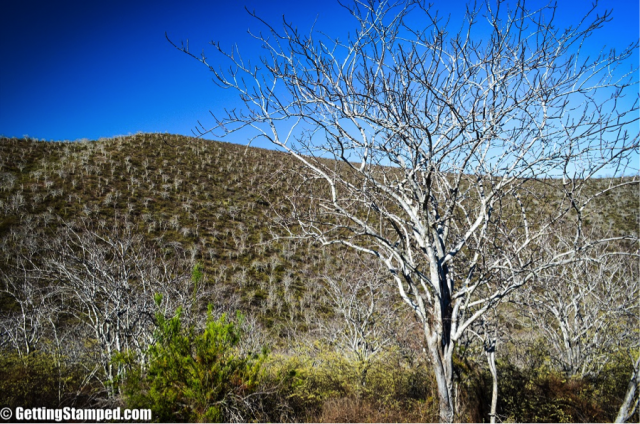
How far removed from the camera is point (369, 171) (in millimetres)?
4594

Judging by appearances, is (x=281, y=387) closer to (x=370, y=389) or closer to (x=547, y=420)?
(x=370, y=389)

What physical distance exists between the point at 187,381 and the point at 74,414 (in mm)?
2015

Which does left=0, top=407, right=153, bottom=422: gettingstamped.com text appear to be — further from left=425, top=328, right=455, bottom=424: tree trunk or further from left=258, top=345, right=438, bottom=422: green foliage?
left=425, top=328, right=455, bottom=424: tree trunk

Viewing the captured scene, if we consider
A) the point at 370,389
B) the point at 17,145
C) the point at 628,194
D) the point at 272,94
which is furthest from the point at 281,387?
the point at 628,194

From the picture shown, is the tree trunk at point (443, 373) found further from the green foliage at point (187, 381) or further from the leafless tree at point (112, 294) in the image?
the leafless tree at point (112, 294)

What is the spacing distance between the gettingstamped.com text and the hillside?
8.88ft

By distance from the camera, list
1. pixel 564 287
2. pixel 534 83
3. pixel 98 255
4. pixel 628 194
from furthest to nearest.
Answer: pixel 628 194 < pixel 564 287 < pixel 98 255 < pixel 534 83

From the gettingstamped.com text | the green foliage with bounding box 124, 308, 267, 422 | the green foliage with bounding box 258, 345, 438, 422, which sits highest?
the green foliage with bounding box 124, 308, 267, 422

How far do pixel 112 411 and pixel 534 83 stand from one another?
664 cm

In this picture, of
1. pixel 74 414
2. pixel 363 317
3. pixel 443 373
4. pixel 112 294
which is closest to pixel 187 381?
pixel 74 414

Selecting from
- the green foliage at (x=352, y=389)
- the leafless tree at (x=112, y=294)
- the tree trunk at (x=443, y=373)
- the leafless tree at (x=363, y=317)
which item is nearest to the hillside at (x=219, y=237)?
the green foliage at (x=352, y=389)

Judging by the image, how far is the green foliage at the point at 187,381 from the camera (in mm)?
3533

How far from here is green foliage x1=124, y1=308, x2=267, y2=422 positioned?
11.6ft

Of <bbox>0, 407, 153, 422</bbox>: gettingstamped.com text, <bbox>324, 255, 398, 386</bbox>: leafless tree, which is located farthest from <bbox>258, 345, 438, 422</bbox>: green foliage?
Result: <bbox>0, 407, 153, 422</bbox>: gettingstamped.com text
